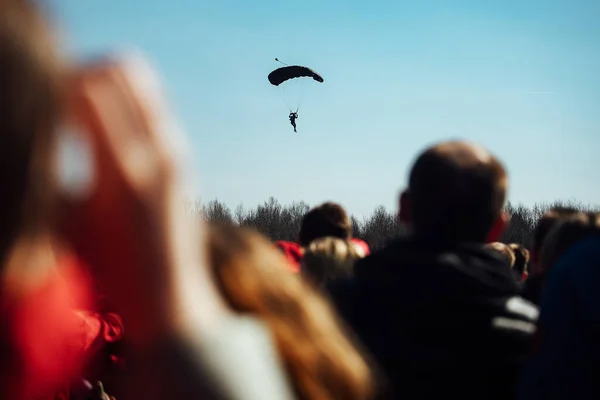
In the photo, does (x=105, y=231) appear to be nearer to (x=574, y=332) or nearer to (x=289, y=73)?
(x=574, y=332)

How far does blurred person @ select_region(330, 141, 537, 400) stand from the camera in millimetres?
2133

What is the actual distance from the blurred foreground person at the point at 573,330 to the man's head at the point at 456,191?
40 centimetres

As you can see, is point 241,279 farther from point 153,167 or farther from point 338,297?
point 338,297

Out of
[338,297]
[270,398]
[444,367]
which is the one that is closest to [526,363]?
[444,367]

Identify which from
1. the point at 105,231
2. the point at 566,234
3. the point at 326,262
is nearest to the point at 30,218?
the point at 105,231

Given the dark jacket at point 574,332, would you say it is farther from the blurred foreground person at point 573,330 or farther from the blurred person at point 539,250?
the blurred person at point 539,250

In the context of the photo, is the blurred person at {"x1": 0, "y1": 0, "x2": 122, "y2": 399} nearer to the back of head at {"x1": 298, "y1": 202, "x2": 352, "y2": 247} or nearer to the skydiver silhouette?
the back of head at {"x1": 298, "y1": 202, "x2": 352, "y2": 247}

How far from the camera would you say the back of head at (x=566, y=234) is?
10.2 feet

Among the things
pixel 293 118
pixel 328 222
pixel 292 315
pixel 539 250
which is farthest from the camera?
pixel 293 118

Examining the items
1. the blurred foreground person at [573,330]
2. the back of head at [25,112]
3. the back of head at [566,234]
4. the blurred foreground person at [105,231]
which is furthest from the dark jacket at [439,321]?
the back of head at [25,112]

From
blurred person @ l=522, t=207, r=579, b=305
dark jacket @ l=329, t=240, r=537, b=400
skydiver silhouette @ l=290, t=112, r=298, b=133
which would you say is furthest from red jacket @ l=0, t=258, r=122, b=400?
skydiver silhouette @ l=290, t=112, r=298, b=133

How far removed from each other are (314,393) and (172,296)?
1.07 feet

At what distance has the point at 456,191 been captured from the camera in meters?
2.15

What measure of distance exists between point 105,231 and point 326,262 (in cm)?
261
